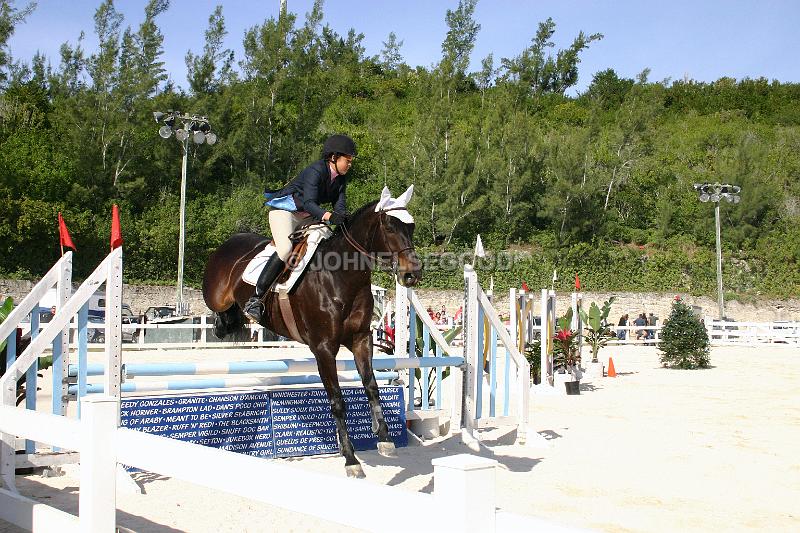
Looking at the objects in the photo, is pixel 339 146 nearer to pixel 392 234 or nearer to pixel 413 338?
pixel 392 234

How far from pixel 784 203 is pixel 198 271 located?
33695 mm

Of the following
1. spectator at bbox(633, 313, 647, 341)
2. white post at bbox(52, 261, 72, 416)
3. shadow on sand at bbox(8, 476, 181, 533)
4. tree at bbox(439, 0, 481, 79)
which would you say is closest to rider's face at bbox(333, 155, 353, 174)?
white post at bbox(52, 261, 72, 416)

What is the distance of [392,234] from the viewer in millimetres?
5688

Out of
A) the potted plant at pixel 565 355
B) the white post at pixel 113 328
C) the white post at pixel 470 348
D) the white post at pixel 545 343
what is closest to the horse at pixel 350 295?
the white post at pixel 113 328

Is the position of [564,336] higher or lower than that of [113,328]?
lower

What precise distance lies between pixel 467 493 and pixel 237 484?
3.40ft

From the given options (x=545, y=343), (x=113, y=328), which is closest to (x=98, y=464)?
(x=113, y=328)

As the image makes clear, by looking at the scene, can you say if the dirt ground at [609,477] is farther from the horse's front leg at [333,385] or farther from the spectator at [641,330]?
the spectator at [641,330]

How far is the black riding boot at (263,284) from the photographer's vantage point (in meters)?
6.32

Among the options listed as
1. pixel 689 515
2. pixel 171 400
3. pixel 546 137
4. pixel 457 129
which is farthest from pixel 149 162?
pixel 689 515

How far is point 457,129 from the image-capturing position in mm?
45188

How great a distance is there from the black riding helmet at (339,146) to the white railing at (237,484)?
9.80ft

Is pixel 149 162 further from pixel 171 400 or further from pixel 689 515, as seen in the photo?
pixel 689 515

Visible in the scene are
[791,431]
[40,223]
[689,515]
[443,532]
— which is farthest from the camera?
[40,223]
